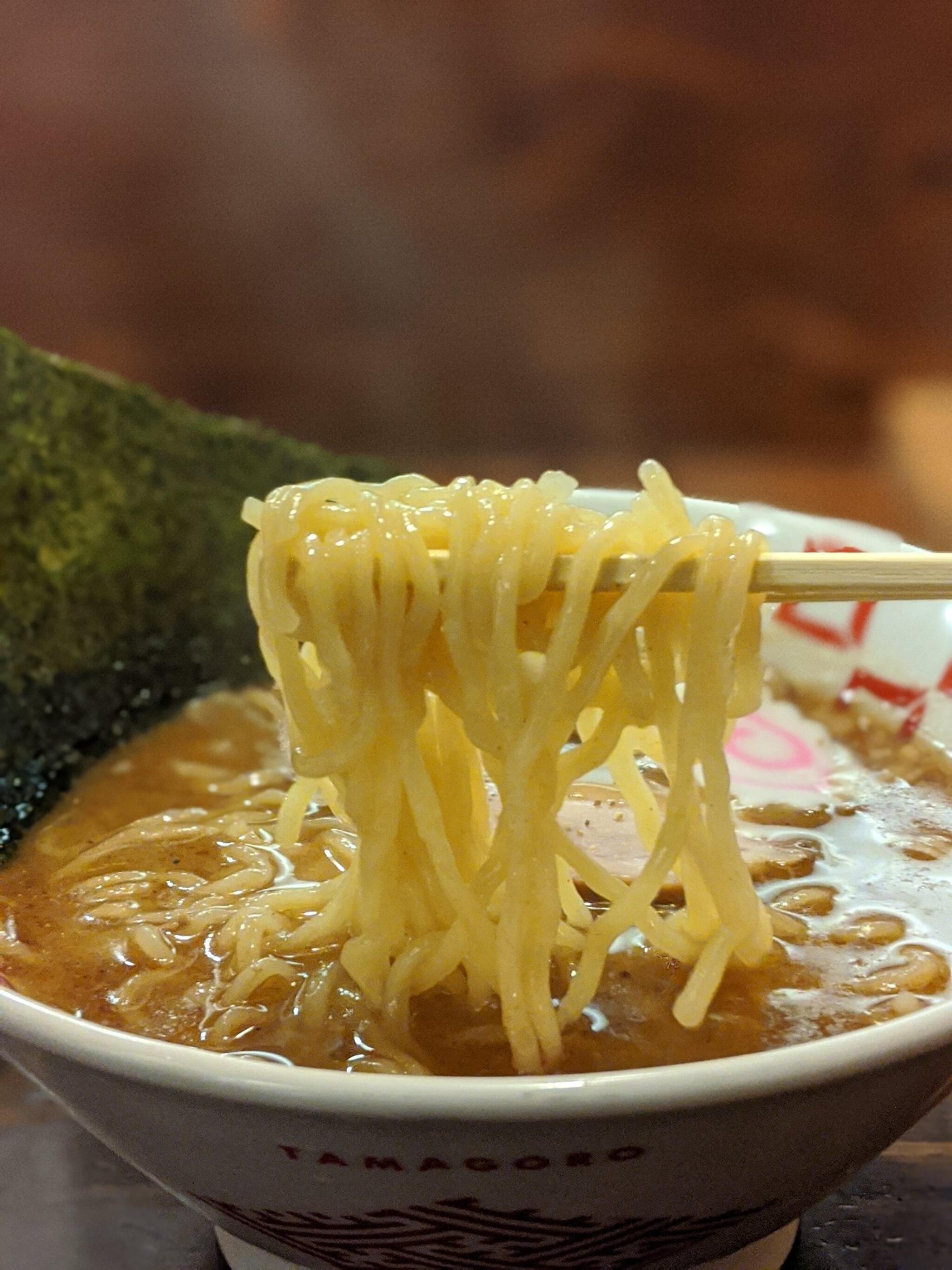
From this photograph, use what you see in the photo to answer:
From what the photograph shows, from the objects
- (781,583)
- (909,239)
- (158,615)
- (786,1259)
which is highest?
(909,239)

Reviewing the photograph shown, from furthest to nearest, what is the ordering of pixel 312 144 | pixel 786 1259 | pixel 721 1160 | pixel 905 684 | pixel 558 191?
1. pixel 558 191
2. pixel 312 144
3. pixel 905 684
4. pixel 786 1259
5. pixel 721 1160

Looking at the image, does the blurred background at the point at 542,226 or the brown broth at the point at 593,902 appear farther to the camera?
Result: the blurred background at the point at 542,226

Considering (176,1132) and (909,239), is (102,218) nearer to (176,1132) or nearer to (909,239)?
(909,239)

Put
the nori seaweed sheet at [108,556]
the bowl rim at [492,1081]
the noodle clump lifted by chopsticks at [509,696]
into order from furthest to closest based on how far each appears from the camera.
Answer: the nori seaweed sheet at [108,556] → the noodle clump lifted by chopsticks at [509,696] → the bowl rim at [492,1081]

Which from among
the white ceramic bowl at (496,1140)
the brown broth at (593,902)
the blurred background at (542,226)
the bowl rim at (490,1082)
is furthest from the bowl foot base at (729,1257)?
the blurred background at (542,226)

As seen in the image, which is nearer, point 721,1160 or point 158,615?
point 721,1160

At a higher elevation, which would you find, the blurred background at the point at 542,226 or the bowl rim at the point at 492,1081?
the blurred background at the point at 542,226

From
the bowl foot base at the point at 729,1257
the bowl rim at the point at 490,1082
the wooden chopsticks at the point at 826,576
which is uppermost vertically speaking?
the wooden chopsticks at the point at 826,576

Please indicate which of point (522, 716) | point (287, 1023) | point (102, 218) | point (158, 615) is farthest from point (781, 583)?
point (102, 218)

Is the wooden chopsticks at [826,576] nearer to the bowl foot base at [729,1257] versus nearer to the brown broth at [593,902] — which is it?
the brown broth at [593,902]
